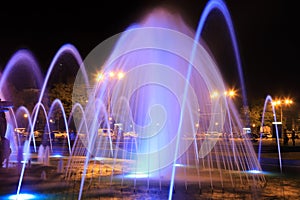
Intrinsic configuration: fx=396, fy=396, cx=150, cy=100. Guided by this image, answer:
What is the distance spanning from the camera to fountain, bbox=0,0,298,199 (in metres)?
12.1

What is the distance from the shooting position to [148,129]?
129ft

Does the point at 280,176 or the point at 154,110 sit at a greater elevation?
the point at 154,110

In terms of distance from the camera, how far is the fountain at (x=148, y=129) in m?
12.1

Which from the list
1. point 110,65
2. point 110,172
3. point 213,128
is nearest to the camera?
point 110,172

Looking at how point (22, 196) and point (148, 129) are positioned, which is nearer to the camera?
point (22, 196)

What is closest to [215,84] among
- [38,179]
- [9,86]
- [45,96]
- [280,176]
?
[45,96]

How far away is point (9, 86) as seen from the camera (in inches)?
1881

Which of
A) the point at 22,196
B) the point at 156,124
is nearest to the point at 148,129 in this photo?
the point at 156,124

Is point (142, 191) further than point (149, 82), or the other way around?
point (149, 82)

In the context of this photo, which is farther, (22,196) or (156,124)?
(156,124)

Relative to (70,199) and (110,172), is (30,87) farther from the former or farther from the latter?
(70,199)

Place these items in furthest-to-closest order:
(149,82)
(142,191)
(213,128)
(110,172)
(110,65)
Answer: (213,128), (110,65), (149,82), (110,172), (142,191)

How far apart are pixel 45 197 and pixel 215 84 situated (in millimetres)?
44071

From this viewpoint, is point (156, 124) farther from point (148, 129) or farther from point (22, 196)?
point (22, 196)
